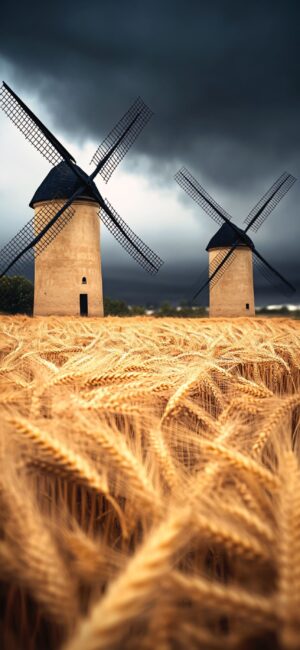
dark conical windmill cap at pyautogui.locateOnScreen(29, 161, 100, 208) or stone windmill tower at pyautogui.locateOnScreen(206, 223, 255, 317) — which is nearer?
dark conical windmill cap at pyautogui.locateOnScreen(29, 161, 100, 208)

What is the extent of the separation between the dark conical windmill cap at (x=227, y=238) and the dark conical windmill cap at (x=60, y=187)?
12.6 metres

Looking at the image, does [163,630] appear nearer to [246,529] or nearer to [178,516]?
[178,516]

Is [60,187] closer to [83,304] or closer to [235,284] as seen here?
[83,304]

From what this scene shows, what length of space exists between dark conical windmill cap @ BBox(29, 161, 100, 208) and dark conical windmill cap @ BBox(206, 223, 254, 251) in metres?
12.6

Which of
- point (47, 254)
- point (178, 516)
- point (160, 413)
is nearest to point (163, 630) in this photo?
point (178, 516)

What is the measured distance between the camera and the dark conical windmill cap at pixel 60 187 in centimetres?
1888

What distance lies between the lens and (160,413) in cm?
175

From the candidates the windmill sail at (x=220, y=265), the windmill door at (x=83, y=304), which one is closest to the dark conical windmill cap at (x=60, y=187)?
the windmill door at (x=83, y=304)

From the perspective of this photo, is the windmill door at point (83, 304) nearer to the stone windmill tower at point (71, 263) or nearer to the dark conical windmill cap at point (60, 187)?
the stone windmill tower at point (71, 263)

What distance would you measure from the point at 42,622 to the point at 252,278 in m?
29.5

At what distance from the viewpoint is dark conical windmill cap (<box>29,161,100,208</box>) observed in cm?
1888

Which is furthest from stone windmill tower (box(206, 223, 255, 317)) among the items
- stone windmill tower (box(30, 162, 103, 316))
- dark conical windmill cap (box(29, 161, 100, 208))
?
dark conical windmill cap (box(29, 161, 100, 208))

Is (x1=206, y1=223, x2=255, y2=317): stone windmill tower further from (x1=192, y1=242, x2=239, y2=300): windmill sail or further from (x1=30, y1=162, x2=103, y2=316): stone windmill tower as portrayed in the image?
(x1=30, y1=162, x2=103, y2=316): stone windmill tower

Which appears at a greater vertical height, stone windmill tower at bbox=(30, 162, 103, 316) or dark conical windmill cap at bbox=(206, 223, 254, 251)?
dark conical windmill cap at bbox=(206, 223, 254, 251)
